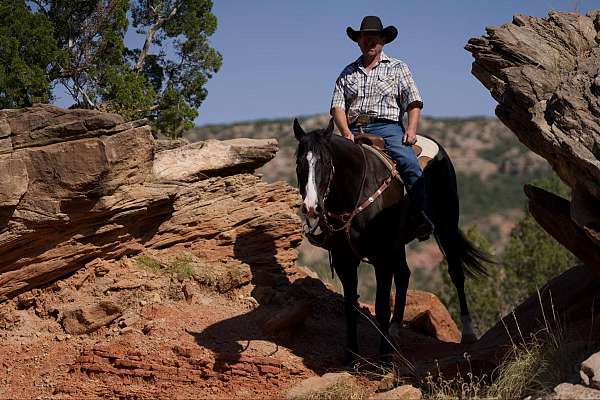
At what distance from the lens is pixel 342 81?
34.0 feet

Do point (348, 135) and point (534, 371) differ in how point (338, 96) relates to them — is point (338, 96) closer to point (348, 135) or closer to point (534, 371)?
point (348, 135)

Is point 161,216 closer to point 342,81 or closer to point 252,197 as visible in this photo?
point 252,197

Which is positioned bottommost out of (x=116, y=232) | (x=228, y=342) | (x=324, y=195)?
(x=228, y=342)

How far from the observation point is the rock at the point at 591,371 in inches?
258

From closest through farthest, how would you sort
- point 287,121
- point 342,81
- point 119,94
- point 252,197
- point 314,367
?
point 314,367 → point 342,81 → point 252,197 → point 119,94 → point 287,121

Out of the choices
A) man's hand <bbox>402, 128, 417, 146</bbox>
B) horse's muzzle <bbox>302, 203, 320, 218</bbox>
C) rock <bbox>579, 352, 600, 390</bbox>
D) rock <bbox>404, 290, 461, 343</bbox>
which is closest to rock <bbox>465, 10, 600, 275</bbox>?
rock <bbox>579, 352, 600, 390</bbox>

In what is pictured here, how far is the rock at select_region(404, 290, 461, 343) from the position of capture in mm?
12391

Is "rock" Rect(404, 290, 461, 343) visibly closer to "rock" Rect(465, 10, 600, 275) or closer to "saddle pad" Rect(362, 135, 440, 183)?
"saddle pad" Rect(362, 135, 440, 183)

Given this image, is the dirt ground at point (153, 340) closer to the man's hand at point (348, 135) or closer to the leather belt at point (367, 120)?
the man's hand at point (348, 135)

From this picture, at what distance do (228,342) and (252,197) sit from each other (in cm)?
276

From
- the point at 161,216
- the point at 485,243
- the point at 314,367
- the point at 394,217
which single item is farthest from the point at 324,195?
the point at 485,243

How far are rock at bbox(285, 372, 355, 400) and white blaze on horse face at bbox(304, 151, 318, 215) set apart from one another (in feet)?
6.01

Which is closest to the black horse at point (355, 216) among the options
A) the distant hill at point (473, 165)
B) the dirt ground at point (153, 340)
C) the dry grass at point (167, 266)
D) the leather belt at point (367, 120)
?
the leather belt at point (367, 120)

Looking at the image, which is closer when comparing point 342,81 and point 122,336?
point 122,336
